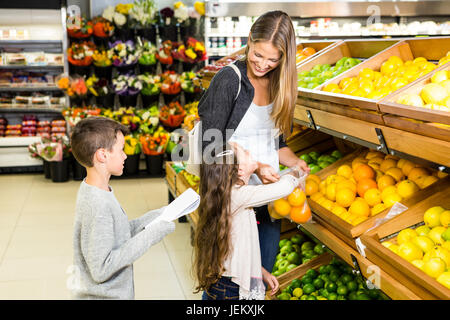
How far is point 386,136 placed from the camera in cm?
195

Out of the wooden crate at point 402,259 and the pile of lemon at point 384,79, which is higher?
the pile of lemon at point 384,79

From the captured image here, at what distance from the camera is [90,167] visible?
1.87m

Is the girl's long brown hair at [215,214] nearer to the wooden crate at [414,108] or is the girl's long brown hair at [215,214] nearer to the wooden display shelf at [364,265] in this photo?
the wooden display shelf at [364,265]

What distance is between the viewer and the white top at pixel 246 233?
210cm

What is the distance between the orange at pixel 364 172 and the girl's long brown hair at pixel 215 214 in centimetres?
74

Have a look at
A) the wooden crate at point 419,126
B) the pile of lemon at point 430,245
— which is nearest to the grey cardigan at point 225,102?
the wooden crate at point 419,126

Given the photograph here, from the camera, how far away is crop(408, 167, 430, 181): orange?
7.38 feet

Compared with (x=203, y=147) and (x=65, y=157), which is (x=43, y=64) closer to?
(x=65, y=157)

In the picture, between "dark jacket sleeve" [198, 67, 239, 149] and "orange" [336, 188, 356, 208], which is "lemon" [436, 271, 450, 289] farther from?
"dark jacket sleeve" [198, 67, 239, 149]

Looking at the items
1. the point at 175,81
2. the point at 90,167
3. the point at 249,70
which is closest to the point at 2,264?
the point at 90,167

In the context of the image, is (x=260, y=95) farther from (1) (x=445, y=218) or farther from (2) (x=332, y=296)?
(2) (x=332, y=296)

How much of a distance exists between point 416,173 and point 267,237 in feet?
2.41

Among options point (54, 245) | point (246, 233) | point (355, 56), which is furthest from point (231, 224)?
point (54, 245)
